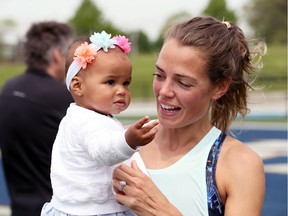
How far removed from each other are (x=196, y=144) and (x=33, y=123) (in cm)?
171

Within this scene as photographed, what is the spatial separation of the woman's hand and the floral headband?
0.44 metres

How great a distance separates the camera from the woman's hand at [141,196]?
2412 millimetres

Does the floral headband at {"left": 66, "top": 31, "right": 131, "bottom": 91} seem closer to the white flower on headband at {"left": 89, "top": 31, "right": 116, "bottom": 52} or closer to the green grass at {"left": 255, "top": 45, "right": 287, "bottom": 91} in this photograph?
the white flower on headband at {"left": 89, "top": 31, "right": 116, "bottom": 52}

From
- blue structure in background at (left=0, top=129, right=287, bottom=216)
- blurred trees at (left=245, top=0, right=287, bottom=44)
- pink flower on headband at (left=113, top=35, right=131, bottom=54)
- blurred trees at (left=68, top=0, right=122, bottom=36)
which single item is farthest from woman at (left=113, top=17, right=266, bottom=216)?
blurred trees at (left=68, top=0, right=122, bottom=36)

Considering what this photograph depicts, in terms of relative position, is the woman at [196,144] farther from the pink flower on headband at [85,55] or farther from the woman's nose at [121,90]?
the pink flower on headband at [85,55]

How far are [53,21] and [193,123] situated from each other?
2134 mm

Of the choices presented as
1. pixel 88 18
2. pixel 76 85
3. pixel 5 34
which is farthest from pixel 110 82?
pixel 5 34

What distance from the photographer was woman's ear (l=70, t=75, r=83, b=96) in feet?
8.32

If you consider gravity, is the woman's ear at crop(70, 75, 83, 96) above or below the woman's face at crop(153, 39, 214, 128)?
below

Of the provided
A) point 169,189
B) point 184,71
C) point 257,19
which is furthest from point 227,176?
point 257,19

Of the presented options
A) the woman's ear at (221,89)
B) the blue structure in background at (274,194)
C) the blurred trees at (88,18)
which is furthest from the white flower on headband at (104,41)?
the blurred trees at (88,18)

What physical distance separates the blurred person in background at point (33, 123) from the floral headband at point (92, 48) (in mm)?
1492

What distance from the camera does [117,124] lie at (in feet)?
8.09

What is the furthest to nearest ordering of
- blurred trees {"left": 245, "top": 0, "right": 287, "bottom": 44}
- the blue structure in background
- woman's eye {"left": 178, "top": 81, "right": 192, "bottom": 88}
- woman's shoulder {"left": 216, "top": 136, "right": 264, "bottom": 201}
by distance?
blurred trees {"left": 245, "top": 0, "right": 287, "bottom": 44} < the blue structure in background < woman's eye {"left": 178, "top": 81, "right": 192, "bottom": 88} < woman's shoulder {"left": 216, "top": 136, "right": 264, "bottom": 201}
